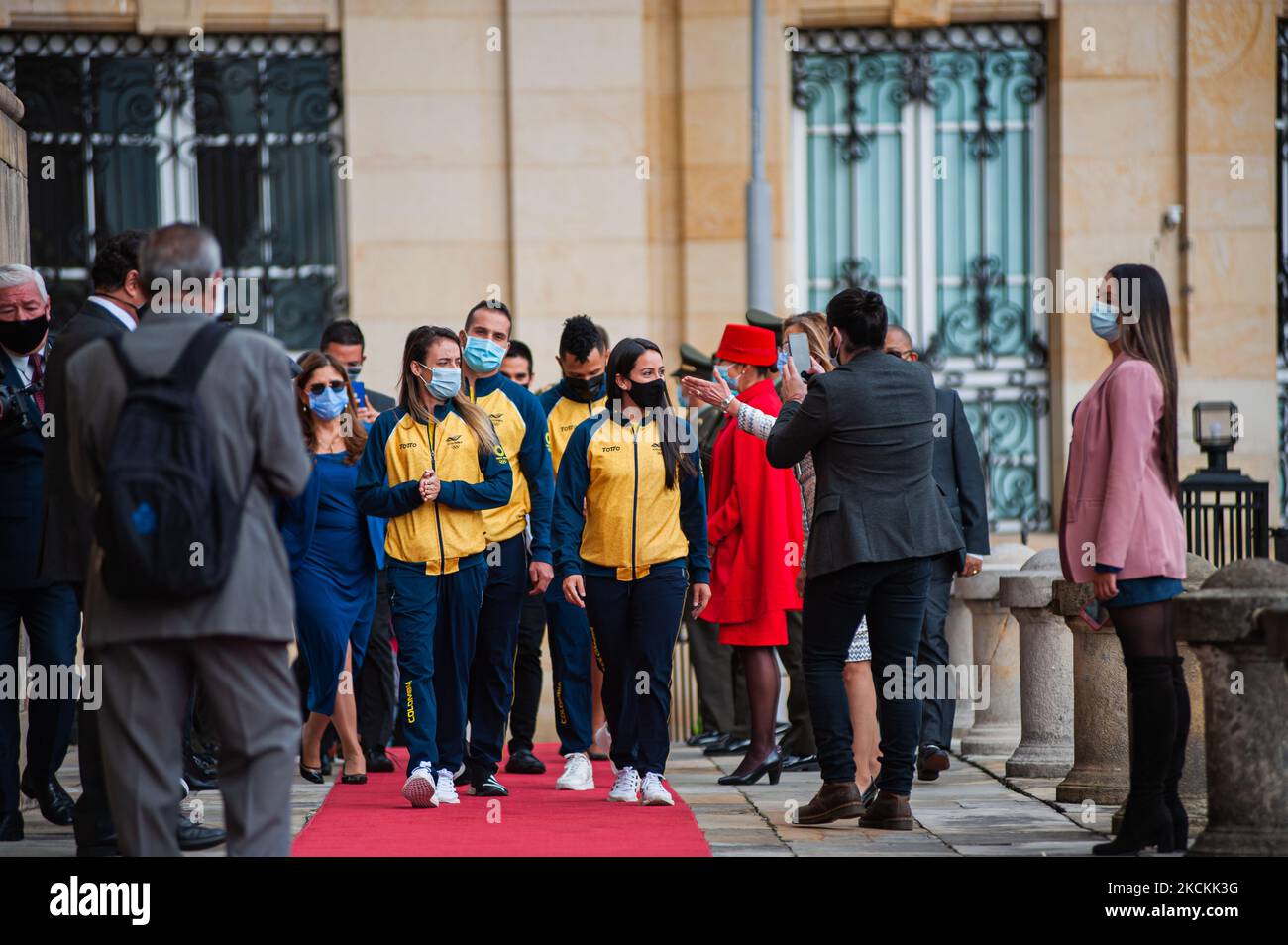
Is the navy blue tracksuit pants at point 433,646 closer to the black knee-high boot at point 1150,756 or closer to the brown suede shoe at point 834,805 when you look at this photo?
the brown suede shoe at point 834,805

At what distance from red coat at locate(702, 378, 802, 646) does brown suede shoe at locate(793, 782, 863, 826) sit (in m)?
1.57

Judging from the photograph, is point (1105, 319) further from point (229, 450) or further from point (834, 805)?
point (229, 450)

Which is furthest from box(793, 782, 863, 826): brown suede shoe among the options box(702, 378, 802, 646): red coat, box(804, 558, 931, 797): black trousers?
box(702, 378, 802, 646): red coat

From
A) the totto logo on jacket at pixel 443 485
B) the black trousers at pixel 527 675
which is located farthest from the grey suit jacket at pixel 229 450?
the black trousers at pixel 527 675

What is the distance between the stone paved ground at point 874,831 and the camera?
7418 mm

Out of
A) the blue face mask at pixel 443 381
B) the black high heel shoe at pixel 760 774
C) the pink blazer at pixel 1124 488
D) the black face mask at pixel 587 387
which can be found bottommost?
the black high heel shoe at pixel 760 774

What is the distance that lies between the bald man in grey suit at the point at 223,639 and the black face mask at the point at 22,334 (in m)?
2.62

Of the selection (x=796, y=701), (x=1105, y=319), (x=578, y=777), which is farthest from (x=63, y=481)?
(x=796, y=701)

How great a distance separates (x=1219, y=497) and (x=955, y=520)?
13.2 feet

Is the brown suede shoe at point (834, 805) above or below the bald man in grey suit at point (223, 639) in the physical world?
below

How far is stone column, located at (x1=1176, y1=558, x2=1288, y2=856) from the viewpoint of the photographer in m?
6.66

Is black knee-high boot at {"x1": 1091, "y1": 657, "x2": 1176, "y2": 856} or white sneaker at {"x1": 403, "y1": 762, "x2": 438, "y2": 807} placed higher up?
black knee-high boot at {"x1": 1091, "y1": 657, "x2": 1176, "y2": 856}

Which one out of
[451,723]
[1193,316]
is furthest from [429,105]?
[451,723]

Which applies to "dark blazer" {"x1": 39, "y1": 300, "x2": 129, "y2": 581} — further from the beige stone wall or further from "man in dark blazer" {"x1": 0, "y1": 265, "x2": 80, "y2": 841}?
the beige stone wall
